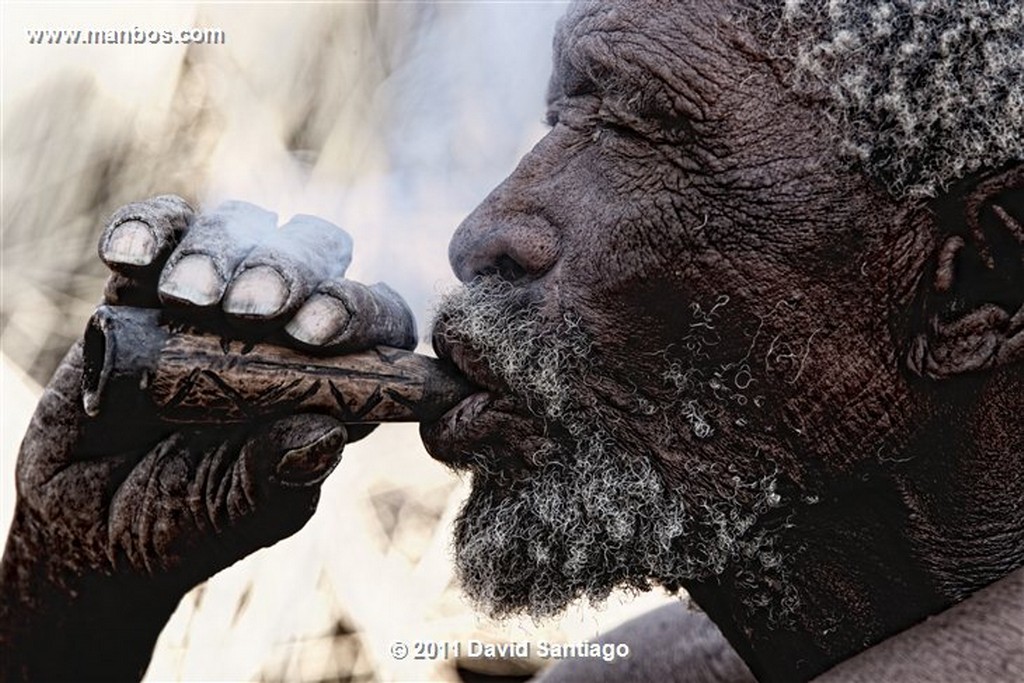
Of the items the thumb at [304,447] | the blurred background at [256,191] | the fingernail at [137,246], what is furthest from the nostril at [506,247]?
the blurred background at [256,191]

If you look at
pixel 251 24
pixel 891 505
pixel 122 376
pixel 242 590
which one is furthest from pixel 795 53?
pixel 242 590

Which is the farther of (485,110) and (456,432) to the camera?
(485,110)

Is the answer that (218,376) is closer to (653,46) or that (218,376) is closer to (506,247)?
(506,247)

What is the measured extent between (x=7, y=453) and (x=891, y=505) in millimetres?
2598

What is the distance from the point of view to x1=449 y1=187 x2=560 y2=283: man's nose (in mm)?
1894

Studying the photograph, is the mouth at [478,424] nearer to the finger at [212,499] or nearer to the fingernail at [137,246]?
the finger at [212,499]

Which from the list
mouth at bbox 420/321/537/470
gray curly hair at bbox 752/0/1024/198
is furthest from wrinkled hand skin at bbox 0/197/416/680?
gray curly hair at bbox 752/0/1024/198

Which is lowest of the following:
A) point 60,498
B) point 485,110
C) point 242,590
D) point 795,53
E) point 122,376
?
point 242,590

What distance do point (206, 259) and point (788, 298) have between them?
2.64 ft

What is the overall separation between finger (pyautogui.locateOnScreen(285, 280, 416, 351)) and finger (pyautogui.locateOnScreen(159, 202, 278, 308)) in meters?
0.11

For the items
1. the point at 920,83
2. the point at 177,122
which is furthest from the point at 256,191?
the point at 920,83

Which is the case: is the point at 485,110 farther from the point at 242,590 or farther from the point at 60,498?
the point at 242,590

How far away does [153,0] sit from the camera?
348 centimetres

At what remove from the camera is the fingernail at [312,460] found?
69.5 inches
